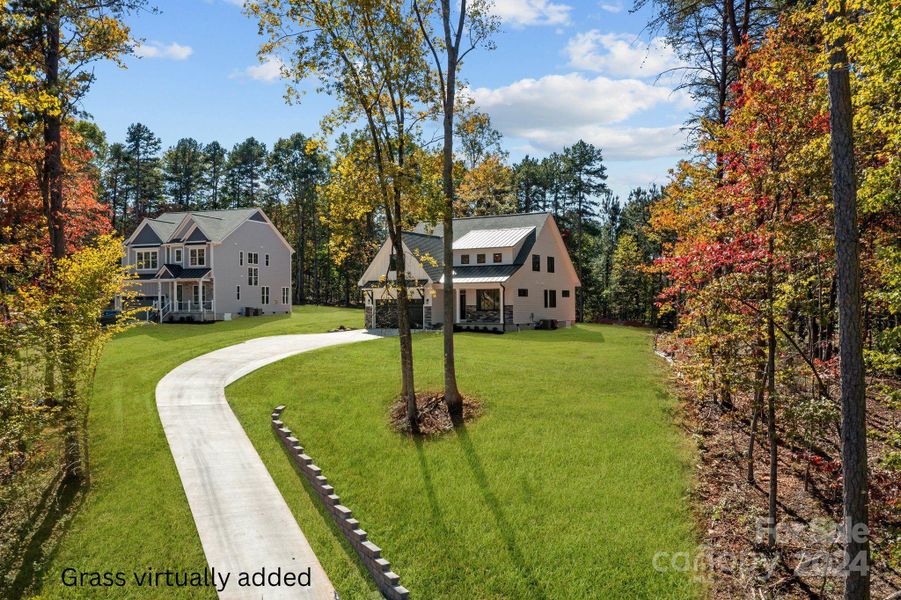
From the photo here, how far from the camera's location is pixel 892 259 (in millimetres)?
6570

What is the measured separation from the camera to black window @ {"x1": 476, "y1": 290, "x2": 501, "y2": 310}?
30750 millimetres

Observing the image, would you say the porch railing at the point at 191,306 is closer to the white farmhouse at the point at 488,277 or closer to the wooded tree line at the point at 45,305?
the white farmhouse at the point at 488,277

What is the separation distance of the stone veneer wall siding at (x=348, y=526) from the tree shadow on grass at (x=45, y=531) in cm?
393

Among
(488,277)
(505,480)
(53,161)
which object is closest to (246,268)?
(488,277)

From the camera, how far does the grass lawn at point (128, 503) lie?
8320mm

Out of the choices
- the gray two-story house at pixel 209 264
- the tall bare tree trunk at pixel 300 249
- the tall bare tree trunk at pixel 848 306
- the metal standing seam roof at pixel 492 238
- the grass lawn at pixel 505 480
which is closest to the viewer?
the tall bare tree trunk at pixel 848 306

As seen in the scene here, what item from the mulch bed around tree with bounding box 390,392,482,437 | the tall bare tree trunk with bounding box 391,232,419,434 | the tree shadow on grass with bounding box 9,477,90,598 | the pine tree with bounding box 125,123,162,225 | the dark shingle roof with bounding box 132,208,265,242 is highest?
the pine tree with bounding box 125,123,162,225

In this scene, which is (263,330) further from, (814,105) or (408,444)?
(814,105)

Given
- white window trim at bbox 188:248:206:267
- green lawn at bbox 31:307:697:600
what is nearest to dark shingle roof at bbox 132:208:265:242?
white window trim at bbox 188:248:206:267

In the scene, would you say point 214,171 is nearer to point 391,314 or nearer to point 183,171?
point 183,171

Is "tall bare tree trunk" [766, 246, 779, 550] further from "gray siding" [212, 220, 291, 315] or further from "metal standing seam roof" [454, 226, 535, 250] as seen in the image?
"gray siding" [212, 220, 291, 315]

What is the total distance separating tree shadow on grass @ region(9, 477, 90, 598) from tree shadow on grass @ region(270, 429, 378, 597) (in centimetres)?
390

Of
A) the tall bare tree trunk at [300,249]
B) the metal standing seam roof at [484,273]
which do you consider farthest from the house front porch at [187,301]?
the metal standing seam roof at [484,273]

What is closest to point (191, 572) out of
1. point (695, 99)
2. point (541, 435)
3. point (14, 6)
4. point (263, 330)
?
point (541, 435)
